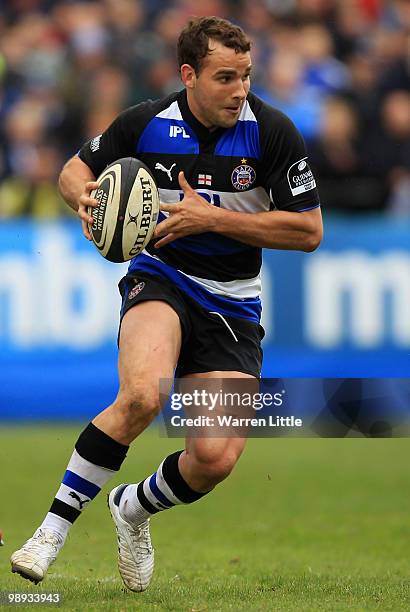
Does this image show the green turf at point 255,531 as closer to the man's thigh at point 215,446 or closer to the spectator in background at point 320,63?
the man's thigh at point 215,446

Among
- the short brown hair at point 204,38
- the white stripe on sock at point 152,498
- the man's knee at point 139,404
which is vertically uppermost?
the short brown hair at point 204,38

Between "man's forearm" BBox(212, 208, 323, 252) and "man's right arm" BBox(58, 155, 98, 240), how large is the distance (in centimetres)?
61

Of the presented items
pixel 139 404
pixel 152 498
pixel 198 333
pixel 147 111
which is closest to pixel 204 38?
pixel 147 111

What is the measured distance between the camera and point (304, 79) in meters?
13.5

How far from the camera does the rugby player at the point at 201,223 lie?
5.80 m

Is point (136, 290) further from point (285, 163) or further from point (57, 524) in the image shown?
point (57, 524)

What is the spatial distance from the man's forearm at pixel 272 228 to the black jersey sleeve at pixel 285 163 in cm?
7

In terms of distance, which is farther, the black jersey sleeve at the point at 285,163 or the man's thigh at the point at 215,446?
the black jersey sleeve at the point at 285,163

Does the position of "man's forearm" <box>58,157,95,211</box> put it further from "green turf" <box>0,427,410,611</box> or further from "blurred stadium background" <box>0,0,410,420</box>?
"blurred stadium background" <box>0,0,410,420</box>

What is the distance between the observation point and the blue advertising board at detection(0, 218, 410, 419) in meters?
12.0

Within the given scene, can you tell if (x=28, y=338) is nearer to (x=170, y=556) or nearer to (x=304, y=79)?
(x=304, y=79)

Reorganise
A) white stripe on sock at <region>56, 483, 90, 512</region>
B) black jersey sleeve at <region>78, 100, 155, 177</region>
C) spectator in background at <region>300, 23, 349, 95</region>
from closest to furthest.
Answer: white stripe on sock at <region>56, 483, 90, 512</region>
black jersey sleeve at <region>78, 100, 155, 177</region>
spectator in background at <region>300, 23, 349, 95</region>

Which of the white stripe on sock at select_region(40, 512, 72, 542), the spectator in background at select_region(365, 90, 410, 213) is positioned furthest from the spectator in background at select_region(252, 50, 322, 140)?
the white stripe on sock at select_region(40, 512, 72, 542)

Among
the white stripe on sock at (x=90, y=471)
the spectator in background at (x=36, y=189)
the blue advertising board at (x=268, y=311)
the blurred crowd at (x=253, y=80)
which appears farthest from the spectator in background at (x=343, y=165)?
the white stripe on sock at (x=90, y=471)
